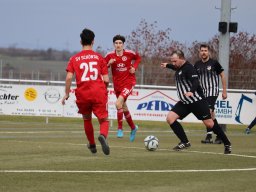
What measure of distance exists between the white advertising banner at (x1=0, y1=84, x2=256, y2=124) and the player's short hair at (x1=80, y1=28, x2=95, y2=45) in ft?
41.4

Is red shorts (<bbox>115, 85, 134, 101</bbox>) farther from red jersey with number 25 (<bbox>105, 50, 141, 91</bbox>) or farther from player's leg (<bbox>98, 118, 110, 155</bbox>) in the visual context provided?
player's leg (<bbox>98, 118, 110, 155</bbox>)

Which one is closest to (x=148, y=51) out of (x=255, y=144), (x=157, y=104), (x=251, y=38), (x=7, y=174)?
(x=251, y=38)

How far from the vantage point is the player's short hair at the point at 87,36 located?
13.4 meters

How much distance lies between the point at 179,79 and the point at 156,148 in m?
1.32

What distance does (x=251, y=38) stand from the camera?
4178 cm

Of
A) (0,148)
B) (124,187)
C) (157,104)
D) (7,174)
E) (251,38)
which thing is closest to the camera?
(124,187)

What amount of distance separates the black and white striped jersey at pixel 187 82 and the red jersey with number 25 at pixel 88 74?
7.94 ft

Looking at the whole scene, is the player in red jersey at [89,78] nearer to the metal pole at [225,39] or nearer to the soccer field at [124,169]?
the soccer field at [124,169]

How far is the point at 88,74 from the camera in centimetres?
1334

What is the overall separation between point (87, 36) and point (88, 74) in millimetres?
616

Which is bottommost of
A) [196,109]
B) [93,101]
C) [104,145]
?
[104,145]

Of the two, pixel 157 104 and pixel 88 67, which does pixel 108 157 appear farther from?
pixel 157 104

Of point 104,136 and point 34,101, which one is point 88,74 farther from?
point 34,101

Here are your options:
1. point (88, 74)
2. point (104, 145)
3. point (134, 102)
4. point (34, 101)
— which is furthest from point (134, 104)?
point (104, 145)
